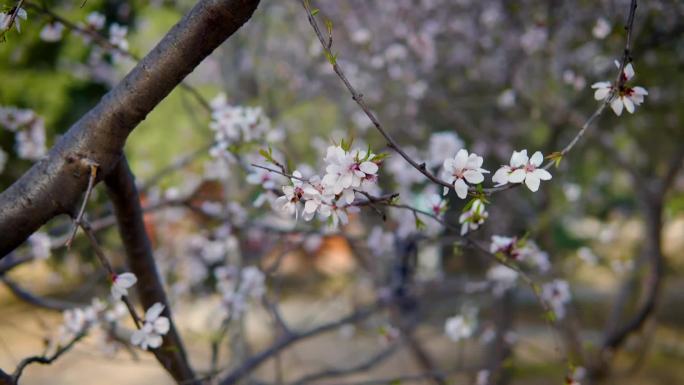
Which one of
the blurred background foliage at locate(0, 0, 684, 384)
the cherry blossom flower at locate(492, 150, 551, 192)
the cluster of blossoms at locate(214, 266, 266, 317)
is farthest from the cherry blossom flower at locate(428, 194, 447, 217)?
the cluster of blossoms at locate(214, 266, 266, 317)

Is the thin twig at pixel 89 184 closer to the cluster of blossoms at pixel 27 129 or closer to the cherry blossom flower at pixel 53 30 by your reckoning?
the cherry blossom flower at pixel 53 30

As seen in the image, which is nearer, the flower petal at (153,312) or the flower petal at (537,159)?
the flower petal at (537,159)

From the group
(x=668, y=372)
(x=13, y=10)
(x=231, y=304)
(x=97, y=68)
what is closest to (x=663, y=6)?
→ (x=231, y=304)

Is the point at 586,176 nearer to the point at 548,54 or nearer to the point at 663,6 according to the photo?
the point at 548,54

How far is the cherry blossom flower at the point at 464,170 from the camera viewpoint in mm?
1057

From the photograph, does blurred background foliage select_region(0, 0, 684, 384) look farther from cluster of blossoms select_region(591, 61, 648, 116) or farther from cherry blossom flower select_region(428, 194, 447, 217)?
cluster of blossoms select_region(591, 61, 648, 116)

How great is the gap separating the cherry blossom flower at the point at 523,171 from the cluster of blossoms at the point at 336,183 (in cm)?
25

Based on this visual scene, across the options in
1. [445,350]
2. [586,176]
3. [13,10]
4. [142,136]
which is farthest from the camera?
[142,136]

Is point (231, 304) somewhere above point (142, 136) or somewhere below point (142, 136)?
below

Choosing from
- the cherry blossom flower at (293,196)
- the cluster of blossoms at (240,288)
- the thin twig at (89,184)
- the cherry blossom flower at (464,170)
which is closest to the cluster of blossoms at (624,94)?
the cherry blossom flower at (464,170)

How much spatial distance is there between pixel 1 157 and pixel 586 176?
23.7 ft

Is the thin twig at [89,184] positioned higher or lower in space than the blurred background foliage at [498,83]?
lower

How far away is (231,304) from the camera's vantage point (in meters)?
2.58

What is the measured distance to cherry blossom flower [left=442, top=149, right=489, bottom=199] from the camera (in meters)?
1.06
